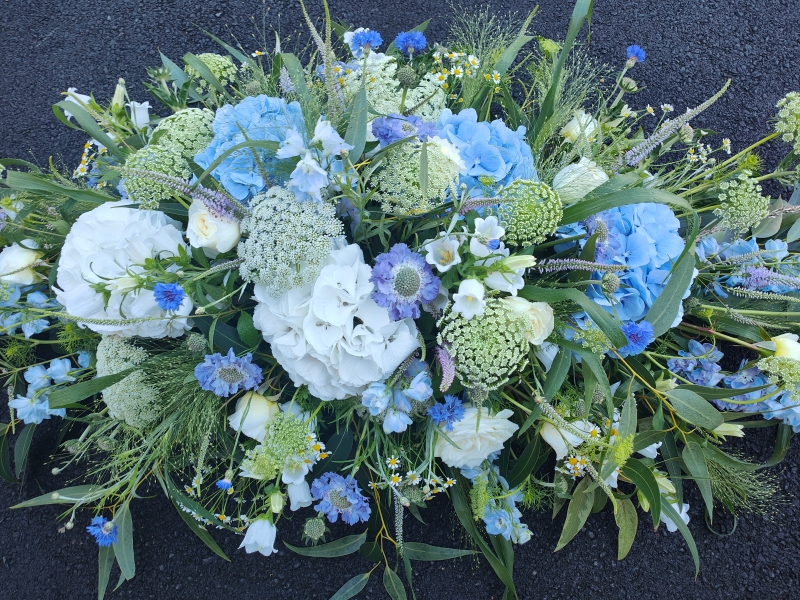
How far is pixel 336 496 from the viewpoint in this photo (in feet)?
3.63

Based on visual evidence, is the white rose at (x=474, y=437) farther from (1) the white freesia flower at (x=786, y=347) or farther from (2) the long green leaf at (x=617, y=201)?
(1) the white freesia flower at (x=786, y=347)

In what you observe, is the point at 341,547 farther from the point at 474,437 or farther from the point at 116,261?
the point at 116,261

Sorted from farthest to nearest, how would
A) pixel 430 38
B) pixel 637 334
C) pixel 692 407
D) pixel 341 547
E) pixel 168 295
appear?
pixel 430 38
pixel 341 547
pixel 692 407
pixel 637 334
pixel 168 295

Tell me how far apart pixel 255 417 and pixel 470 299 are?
0.50 m

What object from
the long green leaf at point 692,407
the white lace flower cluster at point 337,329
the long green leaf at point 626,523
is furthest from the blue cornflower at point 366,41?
the long green leaf at point 626,523

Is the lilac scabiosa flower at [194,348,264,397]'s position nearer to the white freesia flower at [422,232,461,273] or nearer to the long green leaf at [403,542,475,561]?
the white freesia flower at [422,232,461,273]

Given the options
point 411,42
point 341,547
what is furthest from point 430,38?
point 341,547

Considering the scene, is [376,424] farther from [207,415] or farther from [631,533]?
[631,533]

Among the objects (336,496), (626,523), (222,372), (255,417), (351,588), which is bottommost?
(351,588)

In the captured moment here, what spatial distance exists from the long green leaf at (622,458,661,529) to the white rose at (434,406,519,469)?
24 cm

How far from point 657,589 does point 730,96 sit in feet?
4.83

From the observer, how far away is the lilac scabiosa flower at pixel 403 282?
2.91 ft

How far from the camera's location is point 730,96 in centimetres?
171

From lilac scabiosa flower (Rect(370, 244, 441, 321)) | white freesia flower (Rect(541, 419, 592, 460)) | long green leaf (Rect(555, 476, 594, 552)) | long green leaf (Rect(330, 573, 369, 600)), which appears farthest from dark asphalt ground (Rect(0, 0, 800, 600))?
lilac scabiosa flower (Rect(370, 244, 441, 321))
